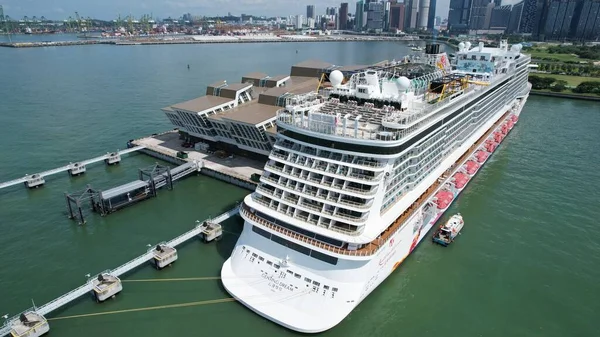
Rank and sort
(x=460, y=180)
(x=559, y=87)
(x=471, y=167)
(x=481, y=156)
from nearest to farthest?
(x=460, y=180) → (x=471, y=167) → (x=481, y=156) → (x=559, y=87)

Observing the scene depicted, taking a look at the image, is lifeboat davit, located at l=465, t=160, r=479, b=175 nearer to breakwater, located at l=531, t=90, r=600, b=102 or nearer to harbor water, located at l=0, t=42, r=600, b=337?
harbor water, located at l=0, t=42, r=600, b=337

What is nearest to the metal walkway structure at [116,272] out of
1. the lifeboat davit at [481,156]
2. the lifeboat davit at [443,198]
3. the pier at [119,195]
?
the pier at [119,195]

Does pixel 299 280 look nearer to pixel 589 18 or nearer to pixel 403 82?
pixel 403 82

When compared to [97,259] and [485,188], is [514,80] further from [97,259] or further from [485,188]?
[97,259]

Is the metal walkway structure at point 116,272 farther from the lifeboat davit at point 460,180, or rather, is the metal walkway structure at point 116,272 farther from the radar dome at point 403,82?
the lifeboat davit at point 460,180

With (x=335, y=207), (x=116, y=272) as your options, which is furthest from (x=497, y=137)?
(x=116, y=272)
